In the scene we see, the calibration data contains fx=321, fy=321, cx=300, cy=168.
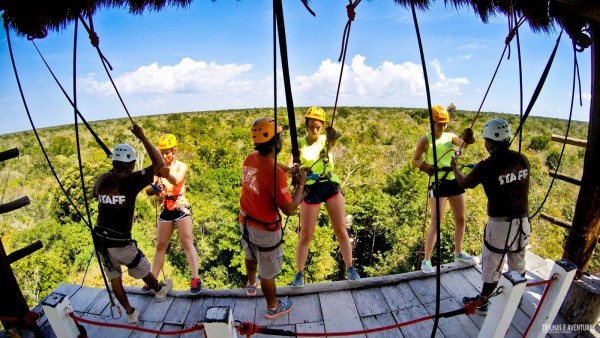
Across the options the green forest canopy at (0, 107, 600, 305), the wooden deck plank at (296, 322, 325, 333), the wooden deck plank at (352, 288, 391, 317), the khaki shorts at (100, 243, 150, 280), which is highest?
the khaki shorts at (100, 243, 150, 280)

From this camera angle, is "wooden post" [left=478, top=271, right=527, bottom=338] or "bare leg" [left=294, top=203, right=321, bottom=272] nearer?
"wooden post" [left=478, top=271, right=527, bottom=338]

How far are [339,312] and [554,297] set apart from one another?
1828mm

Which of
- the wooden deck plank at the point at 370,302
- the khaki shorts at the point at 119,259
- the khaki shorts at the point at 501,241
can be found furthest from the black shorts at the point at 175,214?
the khaki shorts at the point at 501,241

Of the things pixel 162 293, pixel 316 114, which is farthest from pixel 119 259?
pixel 316 114

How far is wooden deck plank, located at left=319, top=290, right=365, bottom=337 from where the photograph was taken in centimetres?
313

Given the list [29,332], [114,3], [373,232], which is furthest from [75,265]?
[114,3]

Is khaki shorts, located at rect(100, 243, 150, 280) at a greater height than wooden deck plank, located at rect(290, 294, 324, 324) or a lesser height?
greater

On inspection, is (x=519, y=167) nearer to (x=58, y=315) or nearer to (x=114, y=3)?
(x=58, y=315)

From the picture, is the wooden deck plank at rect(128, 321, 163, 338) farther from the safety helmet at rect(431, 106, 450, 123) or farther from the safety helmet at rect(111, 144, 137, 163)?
the safety helmet at rect(431, 106, 450, 123)

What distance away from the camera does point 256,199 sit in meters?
2.73

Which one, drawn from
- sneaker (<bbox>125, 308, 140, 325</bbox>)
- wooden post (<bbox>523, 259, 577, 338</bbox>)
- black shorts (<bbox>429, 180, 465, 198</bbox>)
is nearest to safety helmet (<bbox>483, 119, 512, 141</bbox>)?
black shorts (<bbox>429, 180, 465, 198</bbox>)

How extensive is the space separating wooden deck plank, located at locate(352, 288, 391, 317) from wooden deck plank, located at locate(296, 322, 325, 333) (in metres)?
0.43

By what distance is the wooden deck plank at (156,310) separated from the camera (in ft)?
10.9

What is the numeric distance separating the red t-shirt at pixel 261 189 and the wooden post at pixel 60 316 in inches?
54.8
